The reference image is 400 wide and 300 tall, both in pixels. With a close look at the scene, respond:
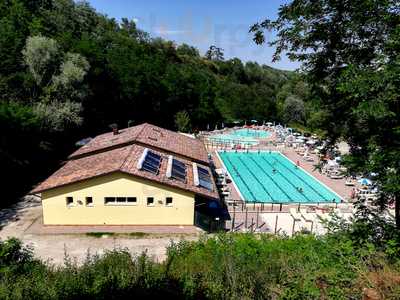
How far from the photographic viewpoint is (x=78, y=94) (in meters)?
29.2

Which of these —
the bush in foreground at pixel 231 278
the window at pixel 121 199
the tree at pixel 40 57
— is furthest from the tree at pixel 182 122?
the bush in foreground at pixel 231 278

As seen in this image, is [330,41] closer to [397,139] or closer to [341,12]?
[341,12]

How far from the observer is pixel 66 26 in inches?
1854

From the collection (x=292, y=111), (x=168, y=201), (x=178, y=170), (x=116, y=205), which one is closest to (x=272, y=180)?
(x=178, y=170)

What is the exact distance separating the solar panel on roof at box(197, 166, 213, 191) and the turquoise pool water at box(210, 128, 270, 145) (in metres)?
23.8

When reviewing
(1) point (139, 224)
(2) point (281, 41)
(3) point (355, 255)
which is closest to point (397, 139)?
(3) point (355, 255)

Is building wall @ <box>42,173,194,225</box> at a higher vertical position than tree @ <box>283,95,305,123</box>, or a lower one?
lower

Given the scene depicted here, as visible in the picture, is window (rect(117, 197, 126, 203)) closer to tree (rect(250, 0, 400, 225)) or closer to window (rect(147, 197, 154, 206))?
window (rect(147, 197, 154, 206))

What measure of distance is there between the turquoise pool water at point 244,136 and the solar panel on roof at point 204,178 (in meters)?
23.8

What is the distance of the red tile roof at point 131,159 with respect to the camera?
15.9 metres

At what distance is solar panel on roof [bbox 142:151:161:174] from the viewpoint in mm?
16688

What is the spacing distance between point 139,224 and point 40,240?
4.41 m

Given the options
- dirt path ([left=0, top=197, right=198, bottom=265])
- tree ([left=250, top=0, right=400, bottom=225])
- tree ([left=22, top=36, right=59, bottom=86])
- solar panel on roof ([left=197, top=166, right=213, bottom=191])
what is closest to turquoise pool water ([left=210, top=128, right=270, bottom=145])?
tree ([left=22, top=36, right=59, bottom=86])

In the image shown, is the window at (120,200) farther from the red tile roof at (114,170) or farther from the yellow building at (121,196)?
the red tile roof at (114,170)
